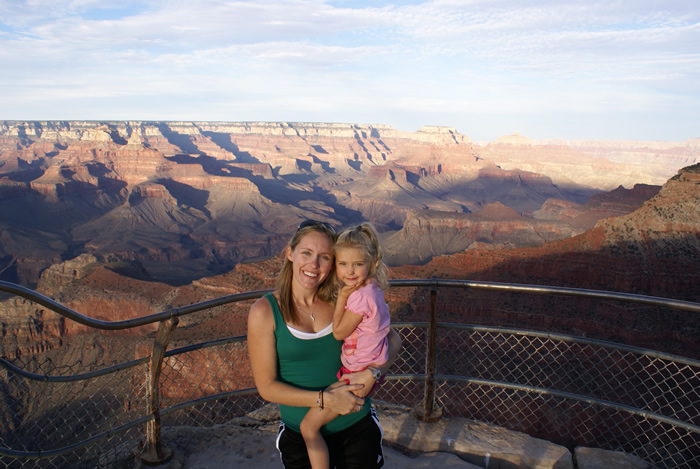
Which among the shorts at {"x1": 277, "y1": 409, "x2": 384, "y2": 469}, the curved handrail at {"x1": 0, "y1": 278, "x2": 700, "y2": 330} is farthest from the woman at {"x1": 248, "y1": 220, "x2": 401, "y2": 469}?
the curved handrail at {"x1": 0, "y1": 278, "x2": 700, "y2": 330}

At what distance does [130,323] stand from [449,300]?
20.7 meters

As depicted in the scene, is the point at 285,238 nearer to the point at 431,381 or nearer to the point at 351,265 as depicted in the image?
the point at 431,381

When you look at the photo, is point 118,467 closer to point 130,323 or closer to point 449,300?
point 130,323

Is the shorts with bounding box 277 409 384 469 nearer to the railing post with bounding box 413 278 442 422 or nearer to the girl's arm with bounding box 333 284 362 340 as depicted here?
the girl's arm with bounding box 333 284 362 340

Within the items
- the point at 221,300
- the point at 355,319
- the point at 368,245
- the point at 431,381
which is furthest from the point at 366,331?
the point at 431,381

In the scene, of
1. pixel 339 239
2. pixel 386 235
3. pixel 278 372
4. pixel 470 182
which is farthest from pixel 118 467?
pixel 470 182

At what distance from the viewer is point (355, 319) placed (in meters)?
3.34

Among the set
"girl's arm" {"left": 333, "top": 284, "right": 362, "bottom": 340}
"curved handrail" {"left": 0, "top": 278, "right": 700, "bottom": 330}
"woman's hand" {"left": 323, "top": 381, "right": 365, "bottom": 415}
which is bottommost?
"woman's hand" {"left": 323, "top": 381, "right": 365, "bottom": 415}

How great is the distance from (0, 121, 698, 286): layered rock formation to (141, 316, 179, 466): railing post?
50.8 meters

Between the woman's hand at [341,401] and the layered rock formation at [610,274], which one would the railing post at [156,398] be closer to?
the woman's hand at [341,401]

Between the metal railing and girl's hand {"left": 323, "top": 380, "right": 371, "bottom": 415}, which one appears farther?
the metal railing

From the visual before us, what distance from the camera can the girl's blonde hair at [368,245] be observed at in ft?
11.3

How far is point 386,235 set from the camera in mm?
80312

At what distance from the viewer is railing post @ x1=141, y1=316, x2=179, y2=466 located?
420cm
